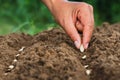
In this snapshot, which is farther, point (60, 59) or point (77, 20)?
point (77, 20)

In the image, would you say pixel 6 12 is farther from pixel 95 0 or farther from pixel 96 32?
pixel 96 32

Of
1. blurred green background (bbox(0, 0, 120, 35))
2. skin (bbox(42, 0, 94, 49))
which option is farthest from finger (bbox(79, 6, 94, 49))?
blurred green background (bbox(0, 0, 120, 35))

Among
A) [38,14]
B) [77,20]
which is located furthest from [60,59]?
[38,14]

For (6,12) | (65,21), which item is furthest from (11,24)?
(65,21)

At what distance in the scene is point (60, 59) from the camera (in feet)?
8.14

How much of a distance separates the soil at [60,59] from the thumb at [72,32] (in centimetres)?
5

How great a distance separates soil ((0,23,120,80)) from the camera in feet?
7.64

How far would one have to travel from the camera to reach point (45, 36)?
3137 mm

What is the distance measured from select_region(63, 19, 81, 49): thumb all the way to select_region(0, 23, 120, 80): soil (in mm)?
51

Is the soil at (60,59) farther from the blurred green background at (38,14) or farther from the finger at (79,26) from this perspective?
the blurred green background at (38,14)

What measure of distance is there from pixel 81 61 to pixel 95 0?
8.79 feet

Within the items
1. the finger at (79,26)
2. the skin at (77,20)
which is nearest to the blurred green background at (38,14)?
the skin at (77,20)

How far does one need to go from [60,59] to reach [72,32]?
1.39 feet

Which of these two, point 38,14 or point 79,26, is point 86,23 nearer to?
point 79,26
